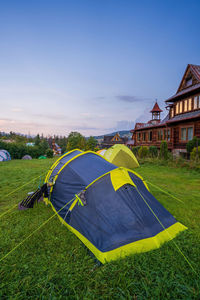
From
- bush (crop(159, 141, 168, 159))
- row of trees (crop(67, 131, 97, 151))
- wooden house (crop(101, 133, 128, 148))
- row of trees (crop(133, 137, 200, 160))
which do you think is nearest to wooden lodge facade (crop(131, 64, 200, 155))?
row of trees (crop(133, 137, 200, 160))

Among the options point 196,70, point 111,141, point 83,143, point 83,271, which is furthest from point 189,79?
point 111,141

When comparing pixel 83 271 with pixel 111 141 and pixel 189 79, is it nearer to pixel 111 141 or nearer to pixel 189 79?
pixel 189 79

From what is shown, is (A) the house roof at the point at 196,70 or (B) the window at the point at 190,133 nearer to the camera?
(A) the house roof at the point at 196,70

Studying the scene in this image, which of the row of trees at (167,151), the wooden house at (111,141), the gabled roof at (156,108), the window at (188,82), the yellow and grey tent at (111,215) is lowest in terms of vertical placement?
the yellow and grey tent at (111,215)

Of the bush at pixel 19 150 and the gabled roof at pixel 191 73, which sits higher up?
the gabled roof at pixel 191 73

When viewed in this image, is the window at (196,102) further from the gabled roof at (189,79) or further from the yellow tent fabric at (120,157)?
the yellow tent fabric at (120,157)

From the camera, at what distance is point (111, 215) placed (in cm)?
297

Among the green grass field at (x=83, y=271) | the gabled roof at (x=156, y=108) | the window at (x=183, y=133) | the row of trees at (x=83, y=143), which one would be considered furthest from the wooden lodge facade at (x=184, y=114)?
the row of trees at (x=83, y=143)

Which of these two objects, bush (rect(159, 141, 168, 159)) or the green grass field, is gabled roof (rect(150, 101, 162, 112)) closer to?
bush (rect(159, 141, 168, 159))

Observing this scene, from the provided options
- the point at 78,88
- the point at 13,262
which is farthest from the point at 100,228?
the point at 78,88

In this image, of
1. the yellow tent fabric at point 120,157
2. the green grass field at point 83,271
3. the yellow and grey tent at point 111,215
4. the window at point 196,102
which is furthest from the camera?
the window at point 196,102

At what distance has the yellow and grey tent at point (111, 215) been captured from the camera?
8.74 feet

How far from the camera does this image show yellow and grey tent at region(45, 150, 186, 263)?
8.74 ft

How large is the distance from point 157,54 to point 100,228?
1853cm
